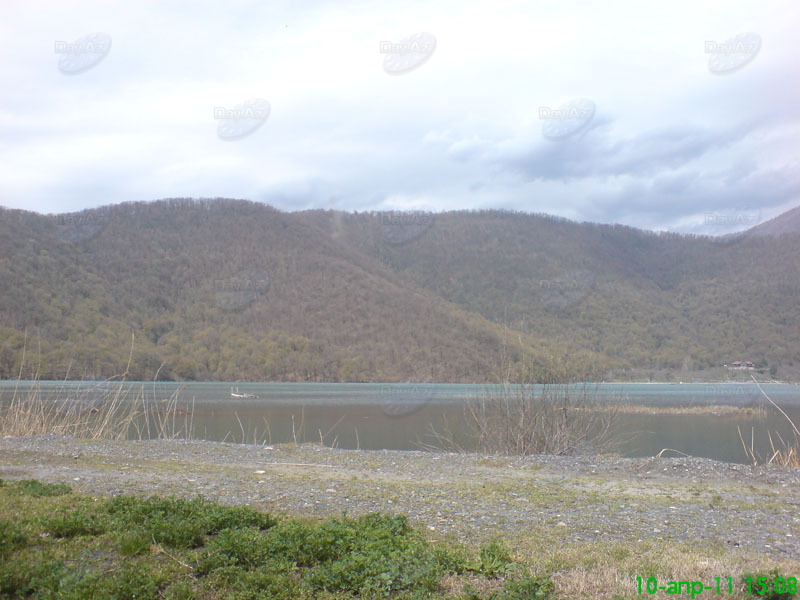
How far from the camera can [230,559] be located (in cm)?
441

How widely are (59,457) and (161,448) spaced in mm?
2777

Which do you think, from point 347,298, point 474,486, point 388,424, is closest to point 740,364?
point 347,298

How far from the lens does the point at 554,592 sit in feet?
13.5

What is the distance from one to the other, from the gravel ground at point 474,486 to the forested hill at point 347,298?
3745 centimetres

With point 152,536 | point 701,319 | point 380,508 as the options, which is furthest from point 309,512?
point 701,319

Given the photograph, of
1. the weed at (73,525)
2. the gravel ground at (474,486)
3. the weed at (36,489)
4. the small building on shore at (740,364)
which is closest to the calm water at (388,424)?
the gravel ground at (474,486)

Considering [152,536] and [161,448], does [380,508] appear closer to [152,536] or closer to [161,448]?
[152,536]

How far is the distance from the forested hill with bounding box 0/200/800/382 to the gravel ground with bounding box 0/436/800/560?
3745 cm

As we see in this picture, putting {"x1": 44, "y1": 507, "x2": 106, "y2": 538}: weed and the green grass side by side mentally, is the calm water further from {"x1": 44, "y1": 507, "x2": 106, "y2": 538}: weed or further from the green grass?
{"x1": 44, "y1": 507, "x2": 106, "y2": 538}: weed

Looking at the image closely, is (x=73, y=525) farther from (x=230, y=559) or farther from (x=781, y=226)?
(x=781, y=226)

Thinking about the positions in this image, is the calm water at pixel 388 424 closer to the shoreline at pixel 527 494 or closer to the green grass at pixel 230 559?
the shoreline at pixel 527 494

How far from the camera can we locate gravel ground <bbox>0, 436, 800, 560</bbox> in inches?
256

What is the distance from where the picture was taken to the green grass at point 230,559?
157 inches

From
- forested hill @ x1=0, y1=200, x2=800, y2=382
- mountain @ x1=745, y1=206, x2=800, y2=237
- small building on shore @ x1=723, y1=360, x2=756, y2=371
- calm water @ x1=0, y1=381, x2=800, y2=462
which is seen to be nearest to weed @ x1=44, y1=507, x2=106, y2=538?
calm water @ x1=0, y1=381, x2=800, y2=462
